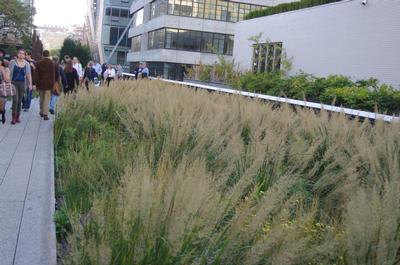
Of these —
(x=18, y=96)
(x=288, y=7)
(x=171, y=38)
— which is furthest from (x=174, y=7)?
(x=18, y=96)

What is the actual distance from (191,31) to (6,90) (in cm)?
4434

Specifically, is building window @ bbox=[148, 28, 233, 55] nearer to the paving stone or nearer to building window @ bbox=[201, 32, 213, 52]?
building window @ bbox=[201, 32, 213, 52]

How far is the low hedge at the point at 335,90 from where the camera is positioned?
14.0 m

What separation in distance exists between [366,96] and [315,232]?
11340 millimetres

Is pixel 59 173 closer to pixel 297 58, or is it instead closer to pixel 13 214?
Answer: pixel 13 214

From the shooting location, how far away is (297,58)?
2403 cm

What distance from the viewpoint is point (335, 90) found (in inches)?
618

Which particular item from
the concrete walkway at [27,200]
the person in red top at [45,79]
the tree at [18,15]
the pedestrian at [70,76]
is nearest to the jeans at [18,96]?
the person in red top at [45,79]

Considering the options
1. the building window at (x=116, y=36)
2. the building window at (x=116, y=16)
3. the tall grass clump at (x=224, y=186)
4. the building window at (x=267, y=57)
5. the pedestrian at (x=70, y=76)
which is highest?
the building window at (x=116, y=16)

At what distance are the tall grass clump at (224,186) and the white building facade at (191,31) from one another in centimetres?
4469

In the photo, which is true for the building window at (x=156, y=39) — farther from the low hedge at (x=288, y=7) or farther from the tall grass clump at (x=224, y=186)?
the tall grass clump at (x=224, y=186)

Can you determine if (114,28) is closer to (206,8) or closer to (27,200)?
(206,8)

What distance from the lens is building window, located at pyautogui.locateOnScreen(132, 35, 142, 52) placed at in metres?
66.3

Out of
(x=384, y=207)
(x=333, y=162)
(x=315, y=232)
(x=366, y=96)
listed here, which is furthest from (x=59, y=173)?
(x=366, y=96)
